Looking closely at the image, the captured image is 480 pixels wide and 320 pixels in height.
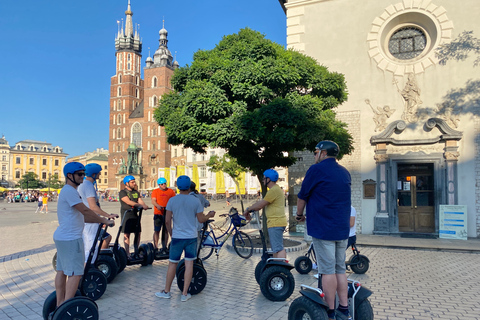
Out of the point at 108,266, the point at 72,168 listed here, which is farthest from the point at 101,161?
the point at 72,168

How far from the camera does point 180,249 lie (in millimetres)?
5426

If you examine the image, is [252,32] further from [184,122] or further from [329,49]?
[329,49]

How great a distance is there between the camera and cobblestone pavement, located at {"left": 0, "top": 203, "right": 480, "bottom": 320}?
493cm

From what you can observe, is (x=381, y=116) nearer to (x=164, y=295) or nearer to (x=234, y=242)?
(x=234, y=242)

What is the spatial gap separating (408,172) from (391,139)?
1.40 metres

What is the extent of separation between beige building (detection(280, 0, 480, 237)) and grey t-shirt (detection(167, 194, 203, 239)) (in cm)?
848

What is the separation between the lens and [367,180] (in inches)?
508

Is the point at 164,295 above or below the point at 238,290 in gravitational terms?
above

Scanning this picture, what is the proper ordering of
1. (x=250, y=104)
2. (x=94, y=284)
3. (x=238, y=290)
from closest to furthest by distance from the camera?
(x=94, y=284)
(x=238, y=290)
(x=250, y=104)

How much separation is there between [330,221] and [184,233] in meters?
2.52

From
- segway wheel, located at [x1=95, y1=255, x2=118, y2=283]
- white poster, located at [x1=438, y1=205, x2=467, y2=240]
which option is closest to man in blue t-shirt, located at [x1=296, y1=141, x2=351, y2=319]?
segway wheel, located at [x1=95, y1=255, x2=118, y2=283]

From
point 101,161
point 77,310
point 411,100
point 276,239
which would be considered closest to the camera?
point 77,310

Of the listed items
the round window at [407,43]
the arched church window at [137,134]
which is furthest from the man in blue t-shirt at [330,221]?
the arched church window at [137,134]

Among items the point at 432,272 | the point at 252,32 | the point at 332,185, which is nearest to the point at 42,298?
the point at 332,185
